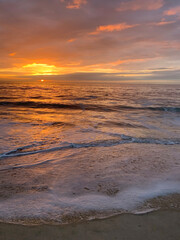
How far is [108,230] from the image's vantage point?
2115mm

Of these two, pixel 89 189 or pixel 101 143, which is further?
pixel 101 143

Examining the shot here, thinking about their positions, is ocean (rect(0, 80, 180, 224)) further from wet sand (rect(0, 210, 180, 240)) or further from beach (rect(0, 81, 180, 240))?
wet sand (rect(0, 210, 180, 240))

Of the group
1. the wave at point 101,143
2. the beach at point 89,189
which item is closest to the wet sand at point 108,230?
the beach at point 89,189

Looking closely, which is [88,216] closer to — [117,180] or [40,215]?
[40,215]

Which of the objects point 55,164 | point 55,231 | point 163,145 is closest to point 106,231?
point 55,231

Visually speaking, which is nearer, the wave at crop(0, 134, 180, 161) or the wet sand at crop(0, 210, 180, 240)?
the wet sand at crop(0, 210, 180, 240)

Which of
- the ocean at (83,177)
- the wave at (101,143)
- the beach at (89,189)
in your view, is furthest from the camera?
the wave at (101,143)

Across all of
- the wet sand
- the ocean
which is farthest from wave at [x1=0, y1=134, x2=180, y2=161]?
the wet sand

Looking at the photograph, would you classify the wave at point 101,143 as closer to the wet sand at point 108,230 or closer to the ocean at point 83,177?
the ocean at point 83,177

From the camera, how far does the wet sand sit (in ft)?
6.60

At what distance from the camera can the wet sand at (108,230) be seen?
2.01 m

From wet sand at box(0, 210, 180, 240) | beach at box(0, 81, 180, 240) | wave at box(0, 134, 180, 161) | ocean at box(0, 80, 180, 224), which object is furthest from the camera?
wave at box(0, 134, 180, 161)

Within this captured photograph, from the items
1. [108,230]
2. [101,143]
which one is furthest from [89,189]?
[101,143]

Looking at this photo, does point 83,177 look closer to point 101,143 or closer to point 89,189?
point 89,189
